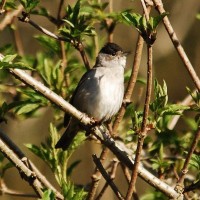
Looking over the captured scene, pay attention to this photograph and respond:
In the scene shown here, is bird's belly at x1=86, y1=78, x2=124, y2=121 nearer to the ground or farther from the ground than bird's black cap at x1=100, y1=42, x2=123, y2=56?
nearer to the ground

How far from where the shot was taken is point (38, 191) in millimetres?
4641

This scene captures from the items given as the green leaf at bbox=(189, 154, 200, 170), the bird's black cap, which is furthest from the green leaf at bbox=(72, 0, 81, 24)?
the bird's black cap

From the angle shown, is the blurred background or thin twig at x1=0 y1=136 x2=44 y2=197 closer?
thin twig at x1=0 y1=136 x2=44 y2=197

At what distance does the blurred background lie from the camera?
9.98 meters

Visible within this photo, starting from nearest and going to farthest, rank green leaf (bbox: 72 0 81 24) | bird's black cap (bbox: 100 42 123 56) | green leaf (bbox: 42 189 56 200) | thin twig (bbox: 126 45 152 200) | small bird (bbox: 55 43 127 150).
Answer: thin twig (bbox: 126 45 152 200) < green leaf (bbox: 42 189 56 200) < green leaf (bbox: 72 0 81 24) < small bird (bbox: 55 43 127 150) < bird's black cap (bbox: 100 42 123 56)

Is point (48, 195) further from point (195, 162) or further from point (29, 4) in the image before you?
point (29, 4)

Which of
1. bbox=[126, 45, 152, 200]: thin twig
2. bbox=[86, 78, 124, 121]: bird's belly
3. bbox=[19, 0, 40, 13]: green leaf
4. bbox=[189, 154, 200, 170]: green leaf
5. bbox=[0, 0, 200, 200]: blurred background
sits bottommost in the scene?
bbox=[0, 0, 200, 200]: blurred background

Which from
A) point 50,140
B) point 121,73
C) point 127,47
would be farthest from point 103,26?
point 127,47

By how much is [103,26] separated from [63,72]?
71cm

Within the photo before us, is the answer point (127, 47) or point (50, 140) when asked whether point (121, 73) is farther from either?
point (127, 47)

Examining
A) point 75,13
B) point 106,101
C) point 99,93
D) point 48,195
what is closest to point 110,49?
point 99,93

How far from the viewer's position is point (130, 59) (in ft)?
33.5

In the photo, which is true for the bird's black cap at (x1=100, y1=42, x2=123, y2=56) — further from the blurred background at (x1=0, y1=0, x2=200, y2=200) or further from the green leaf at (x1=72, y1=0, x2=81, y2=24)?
the green leaf at (x1=72, y1=0, x2=81, y2=24)

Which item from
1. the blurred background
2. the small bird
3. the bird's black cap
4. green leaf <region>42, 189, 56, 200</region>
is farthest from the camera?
the blurred background
